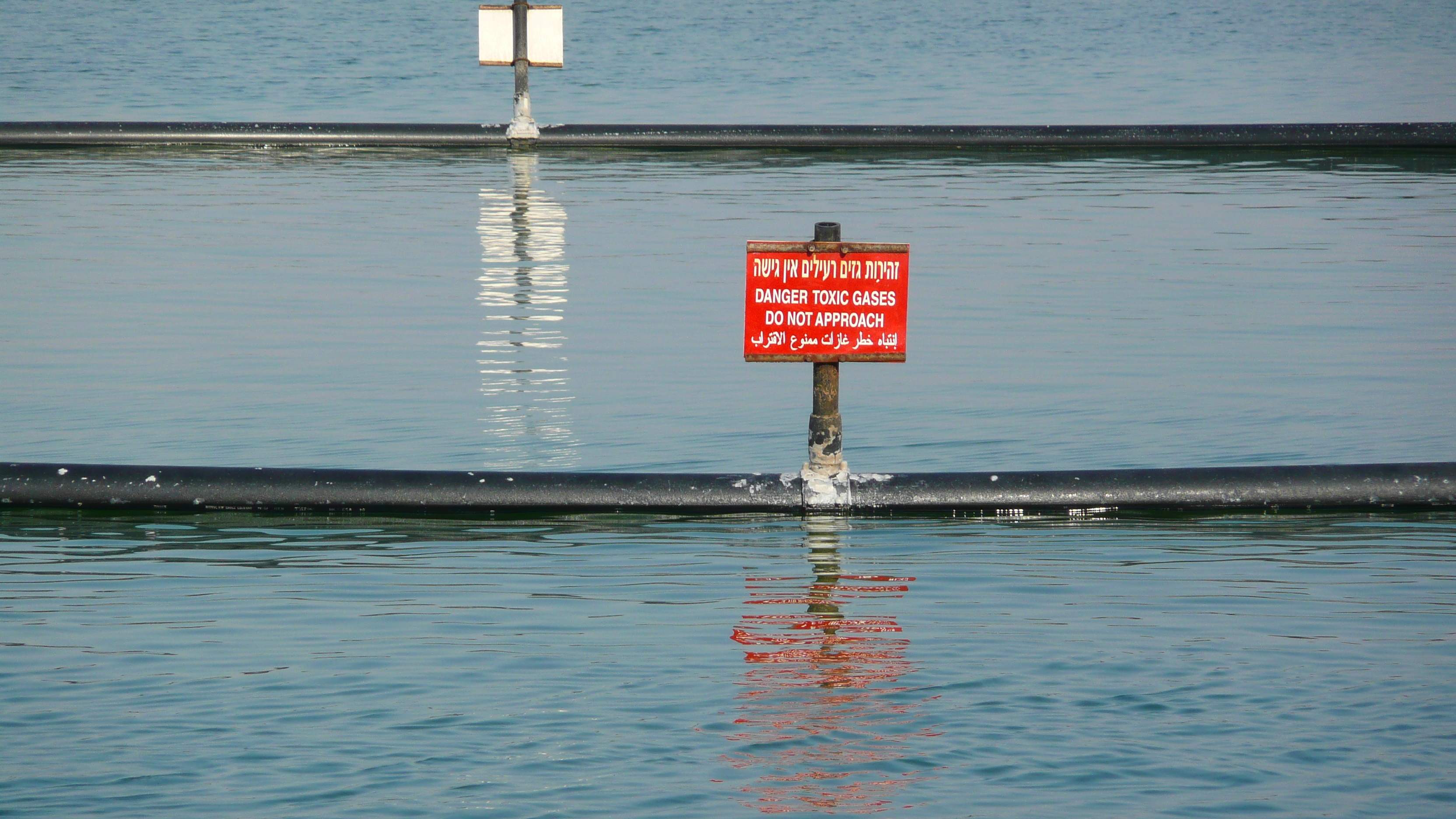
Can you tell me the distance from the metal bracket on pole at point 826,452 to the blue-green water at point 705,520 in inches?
4.0

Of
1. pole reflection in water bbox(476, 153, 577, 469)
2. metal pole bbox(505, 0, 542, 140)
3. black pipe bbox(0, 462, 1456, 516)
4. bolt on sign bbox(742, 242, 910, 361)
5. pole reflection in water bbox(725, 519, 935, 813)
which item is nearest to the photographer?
pole reflection in water bbox(725, 519, 935, 813)

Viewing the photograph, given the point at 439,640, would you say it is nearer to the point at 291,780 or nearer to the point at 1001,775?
the point at 291,780

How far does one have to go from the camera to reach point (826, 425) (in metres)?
6.48

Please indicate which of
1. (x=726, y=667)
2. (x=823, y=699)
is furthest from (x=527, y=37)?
(x=823, y=699)

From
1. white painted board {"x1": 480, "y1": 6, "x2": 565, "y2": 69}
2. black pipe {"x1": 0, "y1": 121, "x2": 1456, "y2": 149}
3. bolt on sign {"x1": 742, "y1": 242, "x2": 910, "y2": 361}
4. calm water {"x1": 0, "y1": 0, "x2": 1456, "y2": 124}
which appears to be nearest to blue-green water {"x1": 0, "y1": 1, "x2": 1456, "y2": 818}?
black pipe {"x1": 0, "y1": 121, "x2": 1456, "y2": 149}

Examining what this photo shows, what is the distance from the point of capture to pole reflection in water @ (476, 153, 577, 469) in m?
7.50

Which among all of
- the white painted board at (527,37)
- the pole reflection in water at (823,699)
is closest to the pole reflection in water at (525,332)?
the pole reflection in water at (823,699)

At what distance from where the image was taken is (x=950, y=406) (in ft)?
26.8

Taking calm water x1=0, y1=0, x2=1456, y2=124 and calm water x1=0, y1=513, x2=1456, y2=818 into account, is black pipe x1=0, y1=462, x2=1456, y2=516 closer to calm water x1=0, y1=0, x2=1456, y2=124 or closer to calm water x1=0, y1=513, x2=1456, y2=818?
calm water x1=0, y1=513, x2=1456, y2=818

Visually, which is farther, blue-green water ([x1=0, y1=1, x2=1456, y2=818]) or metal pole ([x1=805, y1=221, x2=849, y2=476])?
metal pole ([x1=805, y1=221, x2=849, y2=476])

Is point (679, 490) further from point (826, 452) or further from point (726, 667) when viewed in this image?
point (726, 667)

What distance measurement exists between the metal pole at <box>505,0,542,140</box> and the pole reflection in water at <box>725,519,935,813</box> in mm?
12582

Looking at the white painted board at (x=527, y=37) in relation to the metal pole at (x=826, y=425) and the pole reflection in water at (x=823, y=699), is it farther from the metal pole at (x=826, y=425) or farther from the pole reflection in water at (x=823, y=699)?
the pole reflection in water at (x=823, y=699)

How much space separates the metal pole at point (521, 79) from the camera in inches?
696
